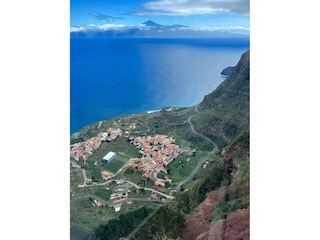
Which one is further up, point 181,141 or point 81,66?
point 81,66

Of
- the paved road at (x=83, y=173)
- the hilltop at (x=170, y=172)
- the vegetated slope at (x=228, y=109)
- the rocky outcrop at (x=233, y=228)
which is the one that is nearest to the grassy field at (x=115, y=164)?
the hilltop at (x=170, y=172)

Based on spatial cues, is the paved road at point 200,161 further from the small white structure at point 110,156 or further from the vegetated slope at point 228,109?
the small white structure at point 110,156

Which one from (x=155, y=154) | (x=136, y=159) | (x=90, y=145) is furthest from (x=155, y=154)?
(x=90, y=145)
